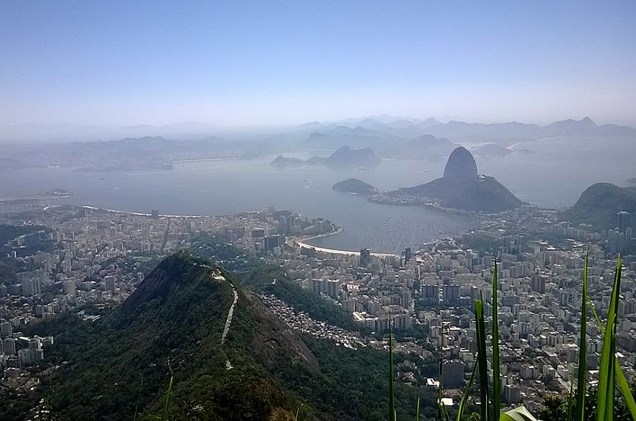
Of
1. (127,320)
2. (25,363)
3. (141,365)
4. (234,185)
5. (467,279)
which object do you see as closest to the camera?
(141,365)

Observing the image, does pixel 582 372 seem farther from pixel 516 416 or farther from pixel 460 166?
pixel 460 166

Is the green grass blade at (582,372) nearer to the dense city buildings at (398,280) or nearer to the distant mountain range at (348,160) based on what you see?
the dense city buildings at (398,280)

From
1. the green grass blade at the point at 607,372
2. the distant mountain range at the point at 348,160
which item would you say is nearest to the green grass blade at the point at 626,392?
the green grass blade at the point at 607,372

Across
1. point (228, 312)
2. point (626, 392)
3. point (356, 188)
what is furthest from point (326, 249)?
point (626, 392)

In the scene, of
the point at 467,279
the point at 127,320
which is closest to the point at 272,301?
the point at 127,320

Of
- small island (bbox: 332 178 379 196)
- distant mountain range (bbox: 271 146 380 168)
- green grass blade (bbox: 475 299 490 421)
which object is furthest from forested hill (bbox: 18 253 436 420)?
distant mountain range (bbox: 271 146 380 168)

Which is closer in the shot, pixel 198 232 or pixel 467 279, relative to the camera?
pixel 467 279

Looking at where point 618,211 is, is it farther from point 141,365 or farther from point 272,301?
point 141,365
